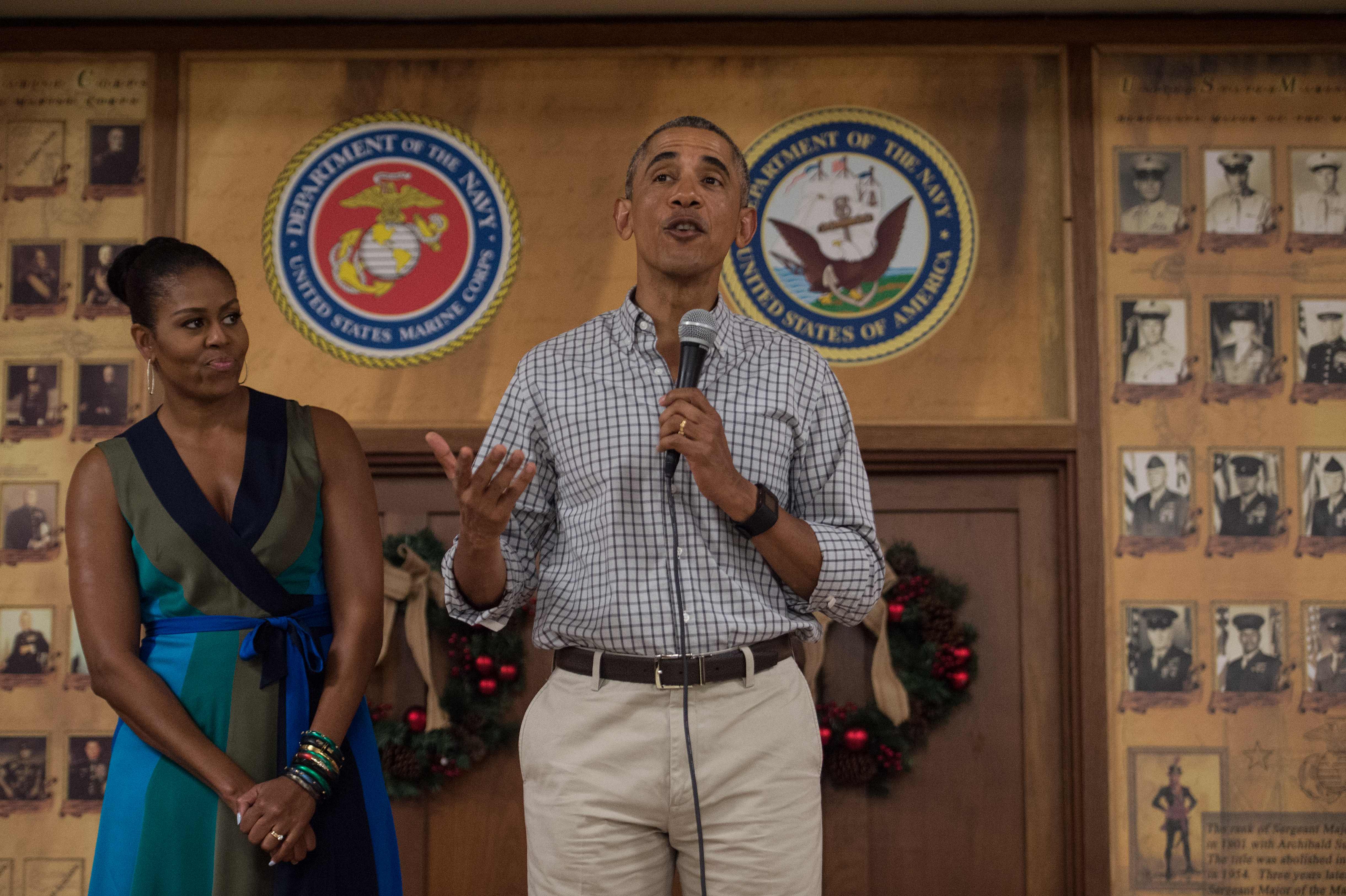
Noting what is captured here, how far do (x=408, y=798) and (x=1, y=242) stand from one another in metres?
2.08

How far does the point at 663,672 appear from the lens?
1.55 metres

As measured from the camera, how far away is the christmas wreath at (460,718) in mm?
3311

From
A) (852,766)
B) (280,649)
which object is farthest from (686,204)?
(852,766)

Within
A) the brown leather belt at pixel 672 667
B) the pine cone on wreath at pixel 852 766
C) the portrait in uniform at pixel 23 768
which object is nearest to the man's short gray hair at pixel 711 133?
the brown leather belt at pixel 672 667

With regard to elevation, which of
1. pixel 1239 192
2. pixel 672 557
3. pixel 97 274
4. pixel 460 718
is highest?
pixel 1239 192

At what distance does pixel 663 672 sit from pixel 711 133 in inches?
30.6

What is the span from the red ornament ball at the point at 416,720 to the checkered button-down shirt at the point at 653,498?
1.75 metres

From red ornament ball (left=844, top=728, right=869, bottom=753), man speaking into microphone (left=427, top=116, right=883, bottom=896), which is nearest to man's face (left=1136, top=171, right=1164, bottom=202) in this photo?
red ornament ball (left=844, top=728, right=869, bottom=753)

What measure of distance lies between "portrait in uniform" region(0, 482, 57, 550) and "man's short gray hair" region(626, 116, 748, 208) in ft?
8.32

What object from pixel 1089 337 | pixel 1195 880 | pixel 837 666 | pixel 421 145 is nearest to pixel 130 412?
pixel 421 145

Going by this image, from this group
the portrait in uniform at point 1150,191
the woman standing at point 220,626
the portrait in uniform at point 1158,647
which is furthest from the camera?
the portrait in uniform at point 1150,191

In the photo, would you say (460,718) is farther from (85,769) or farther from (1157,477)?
(1157,477)

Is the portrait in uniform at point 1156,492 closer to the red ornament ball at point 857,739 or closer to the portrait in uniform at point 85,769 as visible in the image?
the red ornament ball at point 857,739

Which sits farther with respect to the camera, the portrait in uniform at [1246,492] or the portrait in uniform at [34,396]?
the portrait in uniform at [34,396]
